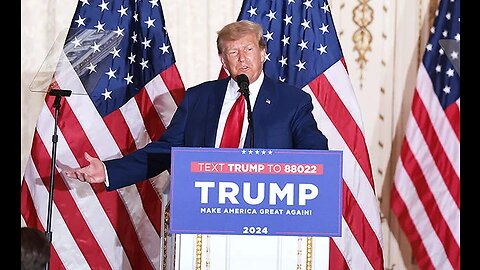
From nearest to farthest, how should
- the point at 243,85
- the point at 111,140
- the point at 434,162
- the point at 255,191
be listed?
the point at 255,191 < the point at 243,85 < the point at 111,140 < the point at 434,162

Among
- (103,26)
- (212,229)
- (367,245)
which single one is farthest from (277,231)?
(103,26)

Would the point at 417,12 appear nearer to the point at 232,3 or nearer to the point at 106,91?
the point at 232,3

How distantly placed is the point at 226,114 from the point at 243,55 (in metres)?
0.27

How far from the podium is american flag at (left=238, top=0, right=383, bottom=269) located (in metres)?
1.76

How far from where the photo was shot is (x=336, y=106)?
4.99 metres

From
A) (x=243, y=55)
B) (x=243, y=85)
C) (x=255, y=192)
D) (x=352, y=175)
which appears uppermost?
(x=243, y=55)

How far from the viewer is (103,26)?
4965 millimetres

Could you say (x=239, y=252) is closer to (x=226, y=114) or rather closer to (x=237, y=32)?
(x=226, y=114)

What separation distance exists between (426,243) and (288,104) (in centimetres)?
171

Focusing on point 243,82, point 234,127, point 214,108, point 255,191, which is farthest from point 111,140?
point 255,191

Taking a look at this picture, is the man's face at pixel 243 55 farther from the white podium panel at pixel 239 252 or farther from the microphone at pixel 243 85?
the white podium panel at pixel 239 252

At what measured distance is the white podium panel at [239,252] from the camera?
10.9 ft

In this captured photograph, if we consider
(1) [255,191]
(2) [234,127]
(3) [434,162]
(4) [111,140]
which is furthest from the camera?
(3) [434,162]
